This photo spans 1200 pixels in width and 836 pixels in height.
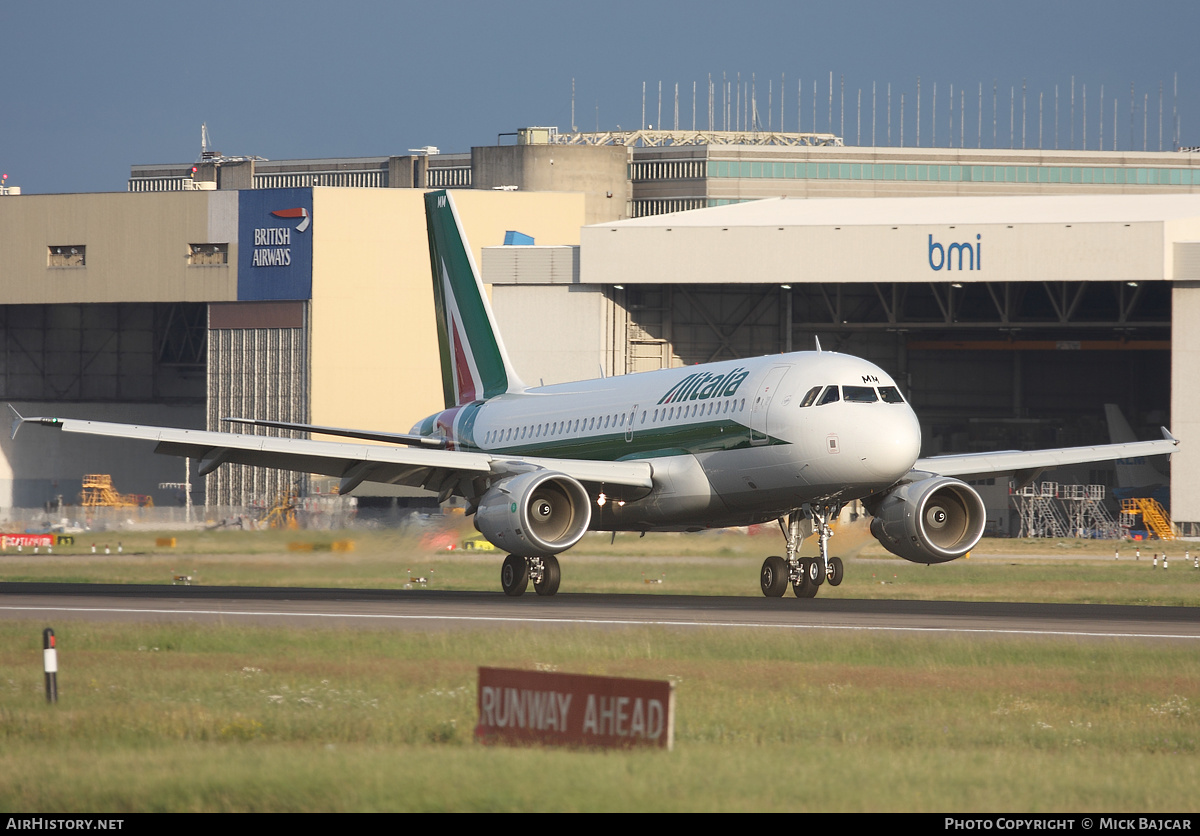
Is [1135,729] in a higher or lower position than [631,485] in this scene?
lower

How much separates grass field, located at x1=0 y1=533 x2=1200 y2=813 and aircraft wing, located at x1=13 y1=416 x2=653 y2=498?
7226 mm

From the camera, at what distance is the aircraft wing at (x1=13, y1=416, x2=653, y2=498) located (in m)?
30.5

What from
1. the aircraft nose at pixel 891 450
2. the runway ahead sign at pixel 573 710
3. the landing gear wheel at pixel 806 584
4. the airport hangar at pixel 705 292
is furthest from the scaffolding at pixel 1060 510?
the runway ahead sign at pixel 573 710

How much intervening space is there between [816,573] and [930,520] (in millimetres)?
2702

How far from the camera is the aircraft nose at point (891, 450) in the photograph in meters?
28.5

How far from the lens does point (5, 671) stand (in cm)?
1812

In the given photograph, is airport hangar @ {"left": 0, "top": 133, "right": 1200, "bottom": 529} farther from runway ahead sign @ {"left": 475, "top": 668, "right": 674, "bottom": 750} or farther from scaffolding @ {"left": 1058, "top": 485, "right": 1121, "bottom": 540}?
runway ahead sign @ {"left": 475, "top": 668, "right": 674, "bottom": 750}

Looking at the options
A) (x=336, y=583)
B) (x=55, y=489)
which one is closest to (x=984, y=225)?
(x=336, y=583)

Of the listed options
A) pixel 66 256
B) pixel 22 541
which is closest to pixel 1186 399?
pixel 22 541

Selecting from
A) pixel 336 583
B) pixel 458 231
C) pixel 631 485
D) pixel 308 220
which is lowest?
pixel 336 583

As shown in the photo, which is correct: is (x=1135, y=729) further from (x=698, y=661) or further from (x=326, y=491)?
(x=326, y=491)

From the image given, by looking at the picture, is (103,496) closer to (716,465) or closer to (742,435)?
(716,465)

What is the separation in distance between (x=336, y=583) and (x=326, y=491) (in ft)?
167

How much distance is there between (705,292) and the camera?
81.3 metres
